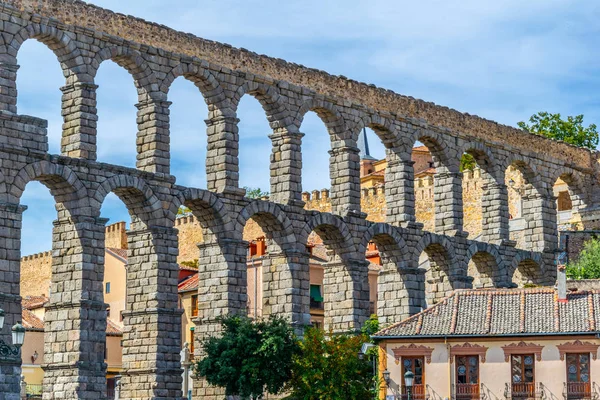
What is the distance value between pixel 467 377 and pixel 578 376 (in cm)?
383

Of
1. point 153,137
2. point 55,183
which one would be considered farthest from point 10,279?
point 153,137

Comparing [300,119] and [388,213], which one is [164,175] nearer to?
[300,119]

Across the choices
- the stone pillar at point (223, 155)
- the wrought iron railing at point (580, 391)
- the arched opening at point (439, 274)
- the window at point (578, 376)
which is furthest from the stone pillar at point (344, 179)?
the wrought iron railing at point (580, 391)

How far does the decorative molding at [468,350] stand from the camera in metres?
50.8

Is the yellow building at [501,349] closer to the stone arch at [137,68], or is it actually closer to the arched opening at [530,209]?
the stone arch at [137,68]

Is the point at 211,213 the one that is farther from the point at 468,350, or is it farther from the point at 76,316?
the point at 468,350

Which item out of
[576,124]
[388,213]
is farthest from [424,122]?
[576,124]

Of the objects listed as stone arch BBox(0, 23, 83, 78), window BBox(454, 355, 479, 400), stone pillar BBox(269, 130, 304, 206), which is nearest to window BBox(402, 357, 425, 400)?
window BBox(454, 355, 479, 400)

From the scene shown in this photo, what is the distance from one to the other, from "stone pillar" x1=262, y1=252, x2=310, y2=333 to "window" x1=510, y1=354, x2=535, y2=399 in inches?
417

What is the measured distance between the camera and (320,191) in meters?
97.8

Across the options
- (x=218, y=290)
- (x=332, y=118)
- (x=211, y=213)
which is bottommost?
(x=218, y=290)

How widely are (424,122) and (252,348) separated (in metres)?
17.9

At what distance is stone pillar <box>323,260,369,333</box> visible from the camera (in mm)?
61000

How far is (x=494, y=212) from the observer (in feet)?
232
